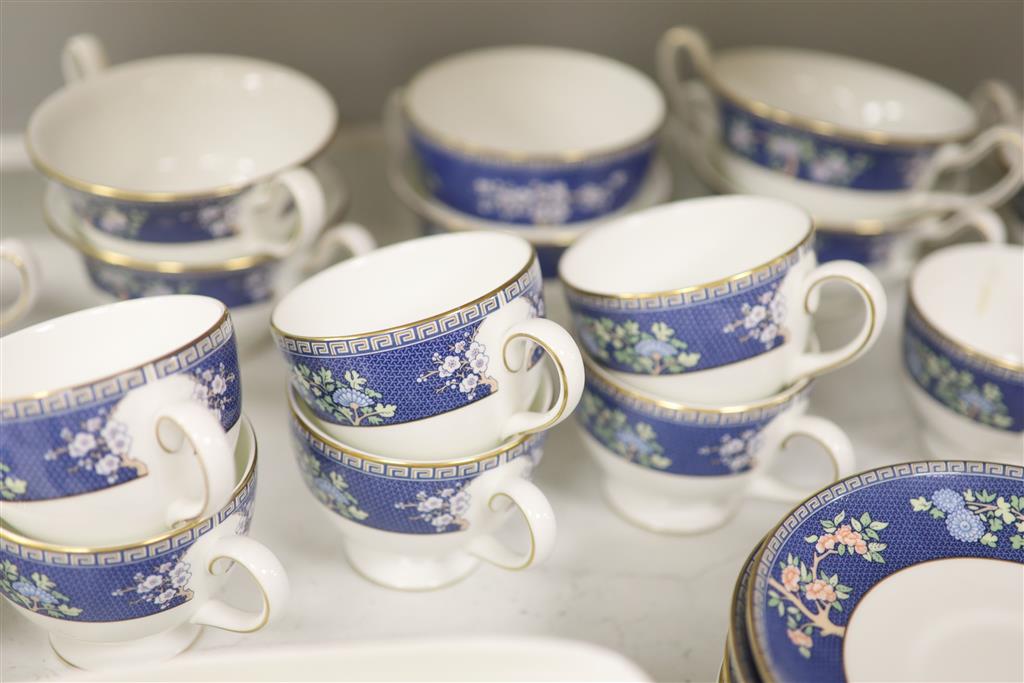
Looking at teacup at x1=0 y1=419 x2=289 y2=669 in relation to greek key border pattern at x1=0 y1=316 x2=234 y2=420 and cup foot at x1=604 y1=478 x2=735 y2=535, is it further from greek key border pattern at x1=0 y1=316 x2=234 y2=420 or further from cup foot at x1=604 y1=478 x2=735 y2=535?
cup foot at x1=604 y1=478 x2=735 y2=535

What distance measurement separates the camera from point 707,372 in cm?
63

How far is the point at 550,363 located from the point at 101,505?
13.4 inches

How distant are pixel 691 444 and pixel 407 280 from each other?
0.20 metres

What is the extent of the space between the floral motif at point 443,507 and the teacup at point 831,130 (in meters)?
0.41

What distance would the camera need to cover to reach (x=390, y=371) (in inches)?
21.6

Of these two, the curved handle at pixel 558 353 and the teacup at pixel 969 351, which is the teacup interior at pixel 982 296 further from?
the curved handle at pixel 558 353

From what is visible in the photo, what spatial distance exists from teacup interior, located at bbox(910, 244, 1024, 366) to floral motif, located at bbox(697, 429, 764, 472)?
0.23 m

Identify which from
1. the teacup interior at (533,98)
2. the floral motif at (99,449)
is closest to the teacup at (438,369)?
the floral motif at (99,449)

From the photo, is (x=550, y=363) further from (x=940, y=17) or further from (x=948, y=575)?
(x=940, y=17)

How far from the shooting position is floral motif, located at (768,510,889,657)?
50cm

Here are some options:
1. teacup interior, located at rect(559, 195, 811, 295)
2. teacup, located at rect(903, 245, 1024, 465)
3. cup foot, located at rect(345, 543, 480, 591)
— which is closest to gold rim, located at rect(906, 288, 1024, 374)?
teacup, located at rect(903, 245, 1024, 465)

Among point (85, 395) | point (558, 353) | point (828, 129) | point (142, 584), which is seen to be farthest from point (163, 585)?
point (828, 129)

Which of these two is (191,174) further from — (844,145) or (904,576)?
(904,576)

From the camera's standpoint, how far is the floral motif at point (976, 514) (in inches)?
22.1
